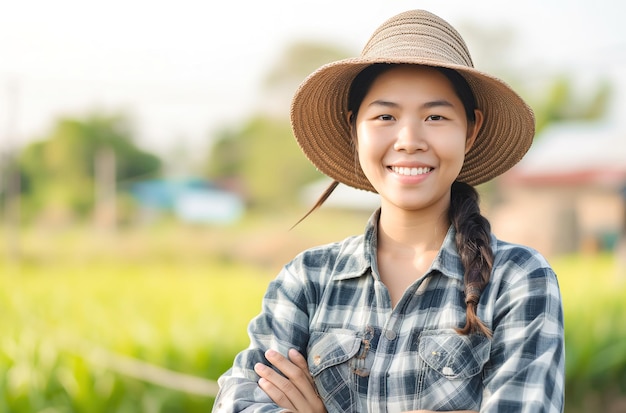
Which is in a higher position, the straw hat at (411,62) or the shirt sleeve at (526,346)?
the straw hat at (411,62)

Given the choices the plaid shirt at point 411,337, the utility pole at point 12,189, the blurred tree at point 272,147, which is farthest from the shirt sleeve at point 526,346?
the blurred tree at point 272,147

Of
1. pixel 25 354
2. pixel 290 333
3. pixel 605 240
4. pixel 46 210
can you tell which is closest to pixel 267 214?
pixel 46 210

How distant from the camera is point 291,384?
1.63 m

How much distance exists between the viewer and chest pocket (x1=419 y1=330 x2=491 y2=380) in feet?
4.89

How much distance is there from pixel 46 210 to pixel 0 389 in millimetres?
10632

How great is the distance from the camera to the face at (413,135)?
1534mm

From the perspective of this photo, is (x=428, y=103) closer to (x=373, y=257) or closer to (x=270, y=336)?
(x=373, y=257)

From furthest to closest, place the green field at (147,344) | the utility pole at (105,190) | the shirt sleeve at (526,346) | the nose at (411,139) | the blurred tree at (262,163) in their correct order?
the blurred tree at (262,163)
the utility pole at (105,190)
the green field at (147,344)
the nose at (411,139)
the shirt sleeve at (526,346)

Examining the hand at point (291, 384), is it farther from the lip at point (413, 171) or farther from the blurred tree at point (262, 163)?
the blurred tree at point (262, 163)

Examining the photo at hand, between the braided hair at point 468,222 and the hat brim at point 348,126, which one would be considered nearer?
the braided hair at point 468,222

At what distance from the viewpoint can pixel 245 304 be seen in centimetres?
544

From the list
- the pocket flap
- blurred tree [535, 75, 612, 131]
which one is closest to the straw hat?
the pocket flap

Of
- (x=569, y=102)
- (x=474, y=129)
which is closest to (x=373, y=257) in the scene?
(x=474, y=129)

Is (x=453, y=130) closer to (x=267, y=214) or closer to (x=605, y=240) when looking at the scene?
(x=267, y=214)
